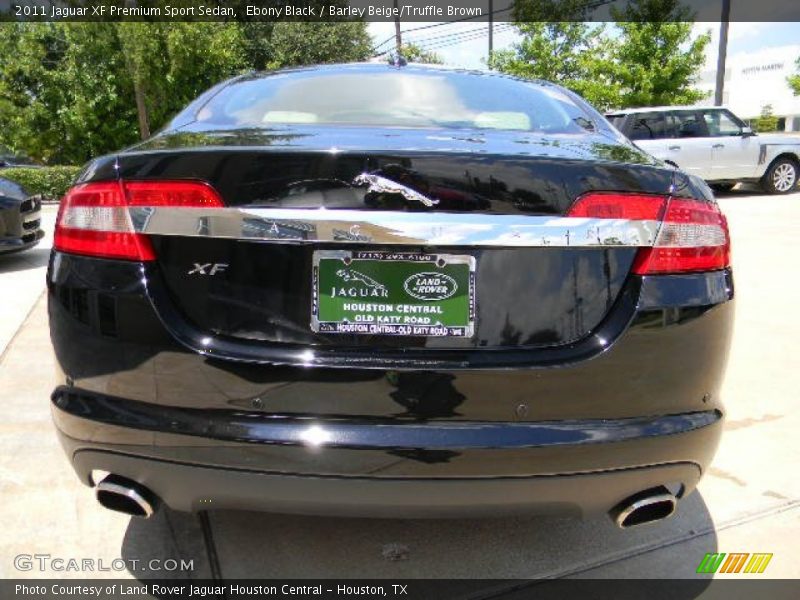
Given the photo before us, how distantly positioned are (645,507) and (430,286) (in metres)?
0.87

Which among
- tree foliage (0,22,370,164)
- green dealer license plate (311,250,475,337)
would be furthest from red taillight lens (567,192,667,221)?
tree foliage (0,22,370,164)

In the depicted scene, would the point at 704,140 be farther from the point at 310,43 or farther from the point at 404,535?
the point at 310,43

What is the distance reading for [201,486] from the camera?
1.81 meters

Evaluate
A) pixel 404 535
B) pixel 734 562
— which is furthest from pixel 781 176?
pixel 404 535

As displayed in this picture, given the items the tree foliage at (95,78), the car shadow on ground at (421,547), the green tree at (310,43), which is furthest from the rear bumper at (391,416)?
the green tree at (310,43)

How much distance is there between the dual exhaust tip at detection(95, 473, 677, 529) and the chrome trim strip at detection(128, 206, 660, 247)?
0.68m

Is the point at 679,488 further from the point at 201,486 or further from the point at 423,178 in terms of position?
the point at 201,486

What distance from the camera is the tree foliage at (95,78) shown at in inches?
672

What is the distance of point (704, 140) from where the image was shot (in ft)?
46.6

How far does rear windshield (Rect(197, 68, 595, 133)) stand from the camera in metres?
2.46

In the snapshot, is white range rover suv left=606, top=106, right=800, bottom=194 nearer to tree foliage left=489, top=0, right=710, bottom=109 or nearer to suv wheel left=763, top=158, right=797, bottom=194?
suv wheel left=763, top=158, right=797, bottom=194

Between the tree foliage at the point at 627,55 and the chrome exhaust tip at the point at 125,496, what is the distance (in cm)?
1916

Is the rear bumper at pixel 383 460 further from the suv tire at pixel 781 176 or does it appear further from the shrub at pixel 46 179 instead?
the shrub at pixel 46 179

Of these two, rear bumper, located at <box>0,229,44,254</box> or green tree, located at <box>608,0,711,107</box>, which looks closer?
rear bumper, located at <box>0,229,44,254</box>
